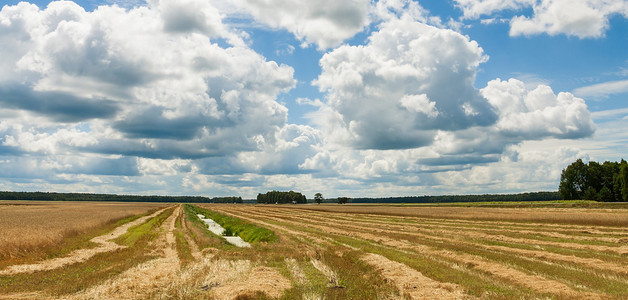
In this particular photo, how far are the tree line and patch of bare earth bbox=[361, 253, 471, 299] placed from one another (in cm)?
12485

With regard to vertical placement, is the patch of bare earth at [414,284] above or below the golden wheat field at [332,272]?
above

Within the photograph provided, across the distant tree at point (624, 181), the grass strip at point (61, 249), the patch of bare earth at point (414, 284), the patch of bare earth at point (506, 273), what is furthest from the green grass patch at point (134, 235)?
the distant tree at point (624, 181)

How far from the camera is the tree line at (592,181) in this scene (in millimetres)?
114875

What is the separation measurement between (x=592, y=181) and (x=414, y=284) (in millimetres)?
140473

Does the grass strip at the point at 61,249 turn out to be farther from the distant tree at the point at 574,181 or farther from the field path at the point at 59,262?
the distant tree at the point at 574,181

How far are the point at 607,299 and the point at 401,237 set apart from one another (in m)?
20.6

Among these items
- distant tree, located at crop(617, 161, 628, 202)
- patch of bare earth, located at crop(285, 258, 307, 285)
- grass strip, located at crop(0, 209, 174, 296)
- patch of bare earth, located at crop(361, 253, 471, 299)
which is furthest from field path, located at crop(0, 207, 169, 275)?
distant tree, located at crop(617, 161, 628, 202)

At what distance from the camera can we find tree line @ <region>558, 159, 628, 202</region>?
114875mm

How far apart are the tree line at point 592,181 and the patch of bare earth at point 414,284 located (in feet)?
410

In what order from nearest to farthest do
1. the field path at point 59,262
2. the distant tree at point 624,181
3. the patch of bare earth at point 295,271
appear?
the patch of bare earth at point 295,271 → the field path at point 59,262 → the distant tree at point 624,181

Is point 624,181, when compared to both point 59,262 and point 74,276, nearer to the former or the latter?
point 59,262

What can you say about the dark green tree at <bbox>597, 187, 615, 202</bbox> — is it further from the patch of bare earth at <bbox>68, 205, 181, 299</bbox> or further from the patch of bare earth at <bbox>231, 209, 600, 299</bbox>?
the patch of bare earth at <bbox>68, 205, 181, 299</bbox>

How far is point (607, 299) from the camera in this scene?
1243 centimetres

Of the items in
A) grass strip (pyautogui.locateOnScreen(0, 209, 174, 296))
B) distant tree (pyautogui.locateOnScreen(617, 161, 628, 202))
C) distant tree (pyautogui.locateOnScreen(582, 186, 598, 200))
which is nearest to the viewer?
grass strip (pyautogui.locateOnScreen(0, 209, 174, 296))
